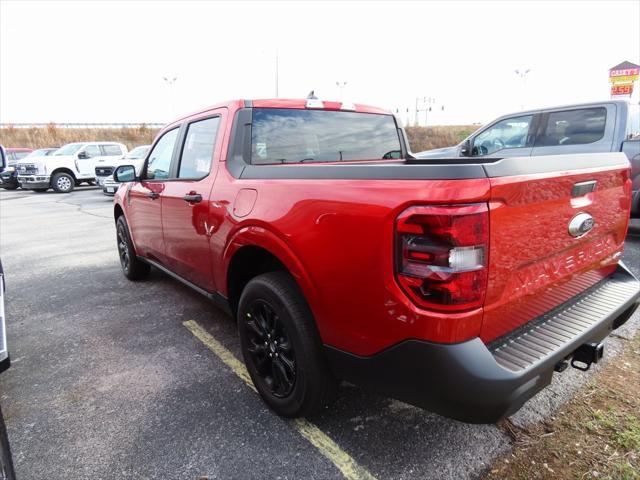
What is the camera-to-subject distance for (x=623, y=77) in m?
13.1

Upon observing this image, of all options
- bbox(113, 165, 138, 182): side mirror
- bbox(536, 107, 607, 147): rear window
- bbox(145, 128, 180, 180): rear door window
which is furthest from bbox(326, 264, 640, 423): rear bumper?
bbox(536, 107, 607, 147): rear window

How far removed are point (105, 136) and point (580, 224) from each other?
152ft

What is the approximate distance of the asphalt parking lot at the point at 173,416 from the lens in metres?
2.05

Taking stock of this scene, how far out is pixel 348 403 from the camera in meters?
2.50

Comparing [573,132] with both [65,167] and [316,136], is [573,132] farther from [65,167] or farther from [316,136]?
[65,167]

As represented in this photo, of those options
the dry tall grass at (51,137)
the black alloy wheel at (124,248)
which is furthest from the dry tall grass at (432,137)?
the black alloy wheel at (124,248)

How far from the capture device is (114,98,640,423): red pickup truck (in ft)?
5.02

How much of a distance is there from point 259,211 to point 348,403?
1.28 m

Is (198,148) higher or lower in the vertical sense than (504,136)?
lower

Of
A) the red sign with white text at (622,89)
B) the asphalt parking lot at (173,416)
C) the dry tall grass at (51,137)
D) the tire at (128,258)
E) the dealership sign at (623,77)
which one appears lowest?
the asphalt parking lot at (173,416)

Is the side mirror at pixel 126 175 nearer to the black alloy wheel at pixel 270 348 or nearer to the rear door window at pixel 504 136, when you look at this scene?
the black alloy wheel at pixel 270 348

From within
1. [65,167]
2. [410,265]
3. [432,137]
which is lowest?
[65,167]

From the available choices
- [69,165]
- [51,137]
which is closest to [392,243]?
[69,165]

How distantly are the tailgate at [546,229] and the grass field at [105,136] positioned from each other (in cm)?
3214
